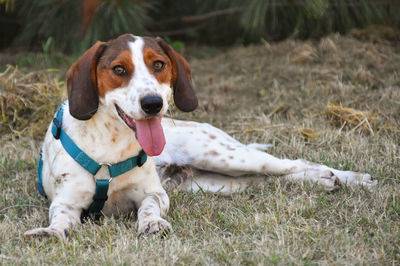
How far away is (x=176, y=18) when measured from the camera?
8875 mm

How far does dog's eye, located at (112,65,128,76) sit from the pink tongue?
29 cm

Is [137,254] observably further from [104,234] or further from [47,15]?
[47,15]

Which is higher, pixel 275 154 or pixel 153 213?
pixel 153 213

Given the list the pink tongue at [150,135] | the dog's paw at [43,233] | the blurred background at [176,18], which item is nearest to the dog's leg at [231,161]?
the pink tongue at [150,135]

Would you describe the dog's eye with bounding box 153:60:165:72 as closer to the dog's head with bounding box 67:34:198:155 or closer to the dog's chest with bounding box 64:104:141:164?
the dog's head with bounding box 67:34:198:155

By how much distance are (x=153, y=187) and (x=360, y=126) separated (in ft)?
8.44

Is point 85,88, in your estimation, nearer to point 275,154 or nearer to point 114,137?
point 114,137

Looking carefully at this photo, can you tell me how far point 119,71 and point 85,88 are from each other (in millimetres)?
222

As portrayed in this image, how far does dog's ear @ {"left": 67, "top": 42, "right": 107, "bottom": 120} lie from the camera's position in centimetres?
299

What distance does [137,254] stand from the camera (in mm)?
2547

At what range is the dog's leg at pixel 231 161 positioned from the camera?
3.91 m

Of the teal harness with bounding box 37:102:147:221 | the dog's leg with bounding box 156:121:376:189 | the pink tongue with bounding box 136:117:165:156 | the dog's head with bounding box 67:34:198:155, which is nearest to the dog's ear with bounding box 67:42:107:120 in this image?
the dog's head with bounding box 67:34:198:155

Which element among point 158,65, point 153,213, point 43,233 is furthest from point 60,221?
point 158,65

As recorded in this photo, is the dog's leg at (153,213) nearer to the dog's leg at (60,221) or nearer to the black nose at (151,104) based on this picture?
the dog's leg at (60,221)
